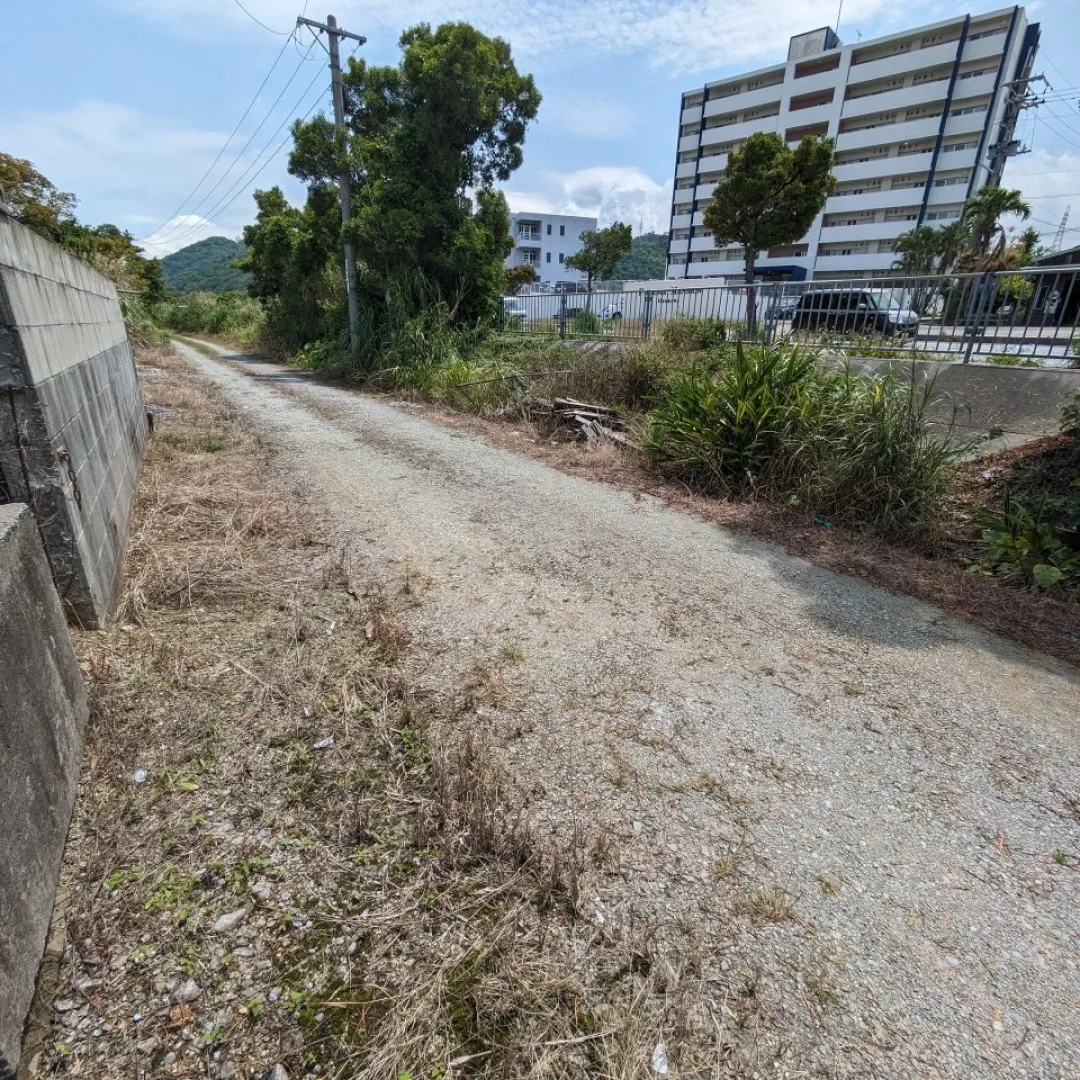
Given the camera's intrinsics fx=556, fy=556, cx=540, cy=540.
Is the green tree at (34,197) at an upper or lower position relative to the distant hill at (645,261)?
lower

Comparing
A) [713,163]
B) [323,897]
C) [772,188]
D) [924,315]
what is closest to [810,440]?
[924,315]

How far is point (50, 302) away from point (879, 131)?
53577 mm

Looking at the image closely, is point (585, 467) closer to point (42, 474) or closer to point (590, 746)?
point (590, 746)

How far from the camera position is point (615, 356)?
8242mm

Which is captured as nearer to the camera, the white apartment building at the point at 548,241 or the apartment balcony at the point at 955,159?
the apartment balcony at the point at 955,159

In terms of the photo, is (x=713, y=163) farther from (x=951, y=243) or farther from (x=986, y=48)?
(x=951, y=243)

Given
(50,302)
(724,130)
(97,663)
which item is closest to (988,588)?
(97,663)

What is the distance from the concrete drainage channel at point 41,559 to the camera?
1354 mm

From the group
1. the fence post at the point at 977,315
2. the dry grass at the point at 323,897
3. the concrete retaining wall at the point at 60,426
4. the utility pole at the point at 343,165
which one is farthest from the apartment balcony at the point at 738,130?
the dry grass at the point at 323,897

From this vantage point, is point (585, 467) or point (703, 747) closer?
point (703, 747)

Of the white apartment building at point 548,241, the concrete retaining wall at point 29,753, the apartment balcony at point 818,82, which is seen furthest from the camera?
the white apartment building at point 548,241

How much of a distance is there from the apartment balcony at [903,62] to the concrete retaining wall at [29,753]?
55.0 metres

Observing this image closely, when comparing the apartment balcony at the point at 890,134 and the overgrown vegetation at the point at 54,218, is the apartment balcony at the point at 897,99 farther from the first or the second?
the overgrown vegetation at the point at 54,218

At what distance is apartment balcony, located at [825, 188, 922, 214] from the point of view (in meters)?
39.3
